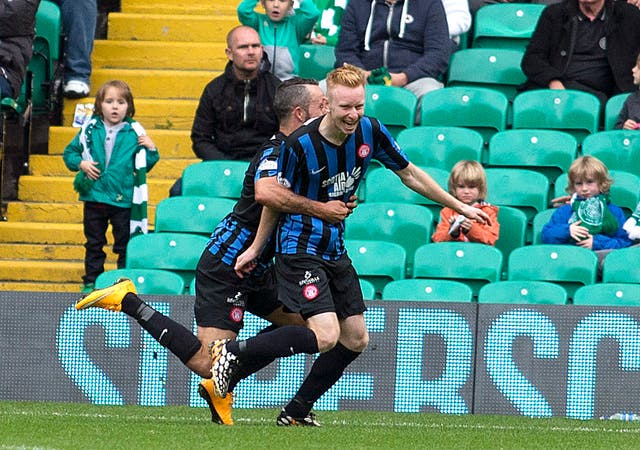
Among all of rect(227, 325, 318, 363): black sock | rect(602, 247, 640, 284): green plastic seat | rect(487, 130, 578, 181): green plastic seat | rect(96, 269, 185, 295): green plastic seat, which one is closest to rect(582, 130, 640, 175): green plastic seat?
rect(487, 130, 578, 181): green plastic seat

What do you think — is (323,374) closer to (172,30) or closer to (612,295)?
(612,295)

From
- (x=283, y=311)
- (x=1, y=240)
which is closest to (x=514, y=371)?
(x=283, y=311)

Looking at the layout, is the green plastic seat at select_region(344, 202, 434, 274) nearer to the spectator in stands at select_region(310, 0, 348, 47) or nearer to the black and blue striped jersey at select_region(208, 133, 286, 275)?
the black and blue striped jersey at select_region(208, 133, 286, 275)

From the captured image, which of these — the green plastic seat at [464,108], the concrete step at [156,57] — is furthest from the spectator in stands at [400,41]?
the concrete step at [156,57]

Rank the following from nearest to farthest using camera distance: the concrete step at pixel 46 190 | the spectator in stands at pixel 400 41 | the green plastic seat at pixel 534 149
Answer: the green plastic seat at pixel 534 149, the spectator in stands at pixel 400 41, the concrete step at pixel 46 190

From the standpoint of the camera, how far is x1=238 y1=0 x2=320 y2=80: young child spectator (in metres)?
10.9

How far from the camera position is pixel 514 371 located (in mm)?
8594

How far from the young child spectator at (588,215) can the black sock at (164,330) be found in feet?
9.88

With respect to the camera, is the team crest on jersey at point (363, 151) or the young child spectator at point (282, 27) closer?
the team crest on jersey at point (363, 151)

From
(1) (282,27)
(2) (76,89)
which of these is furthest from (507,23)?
(2) (76,89)

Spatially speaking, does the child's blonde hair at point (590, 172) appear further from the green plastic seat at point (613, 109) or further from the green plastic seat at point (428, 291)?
the green plastic seat at point (613, 109)

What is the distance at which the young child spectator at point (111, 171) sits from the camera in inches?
393

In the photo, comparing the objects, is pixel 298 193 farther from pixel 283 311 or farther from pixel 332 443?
pixel 332 443

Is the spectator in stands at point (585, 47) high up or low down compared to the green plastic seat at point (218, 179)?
up
